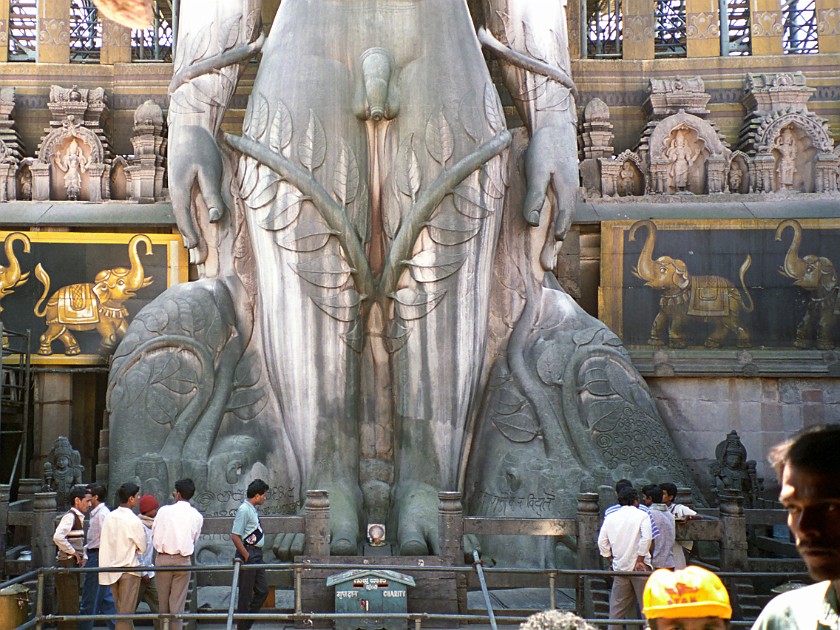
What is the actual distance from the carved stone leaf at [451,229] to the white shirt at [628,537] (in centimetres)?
384

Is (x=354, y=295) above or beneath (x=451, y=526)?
above

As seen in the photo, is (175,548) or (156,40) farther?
(156,40)

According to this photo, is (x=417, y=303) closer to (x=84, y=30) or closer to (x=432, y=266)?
(x=432, y=266)

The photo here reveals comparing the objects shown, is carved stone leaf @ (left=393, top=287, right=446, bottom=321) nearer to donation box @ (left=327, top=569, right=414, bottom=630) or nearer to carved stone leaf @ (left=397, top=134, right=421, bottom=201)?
carved stone leaf @ (left=397, top=134, right=421, bottom=201)

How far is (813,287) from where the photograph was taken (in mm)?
14469

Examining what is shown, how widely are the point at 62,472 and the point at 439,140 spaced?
15.1 feet

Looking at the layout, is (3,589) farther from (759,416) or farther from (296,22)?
(759,416)

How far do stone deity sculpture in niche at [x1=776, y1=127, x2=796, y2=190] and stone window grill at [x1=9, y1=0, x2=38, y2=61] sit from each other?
11213 mm

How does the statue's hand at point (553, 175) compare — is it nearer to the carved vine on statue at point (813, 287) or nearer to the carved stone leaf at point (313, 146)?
the carved stone leaf at point (313, 146)

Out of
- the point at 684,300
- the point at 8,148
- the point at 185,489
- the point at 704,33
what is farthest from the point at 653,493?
the point at 8,148

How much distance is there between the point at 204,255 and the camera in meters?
11.2

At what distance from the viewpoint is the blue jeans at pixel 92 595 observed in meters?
7.23

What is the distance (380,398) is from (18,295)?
628cm

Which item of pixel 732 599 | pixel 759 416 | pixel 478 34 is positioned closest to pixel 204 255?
pixel 478 34
